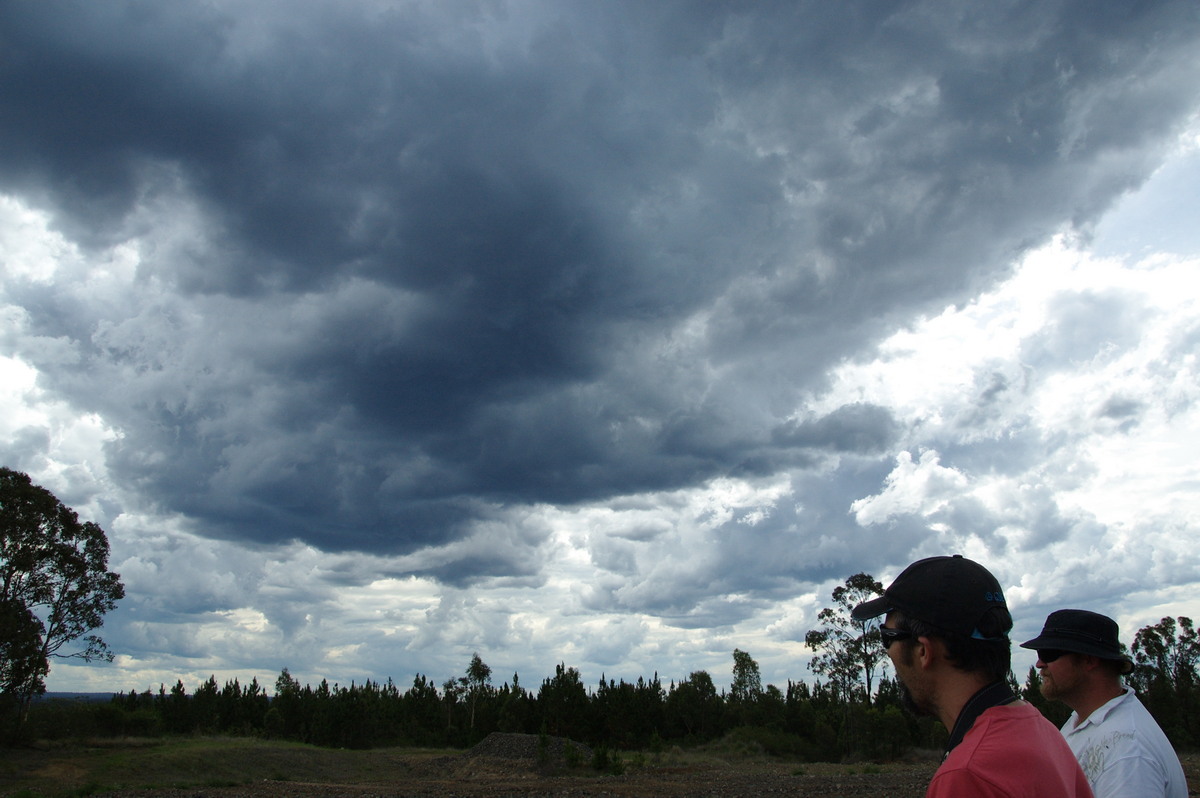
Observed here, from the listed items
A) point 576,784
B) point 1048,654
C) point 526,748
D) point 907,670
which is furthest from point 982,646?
point 526,748

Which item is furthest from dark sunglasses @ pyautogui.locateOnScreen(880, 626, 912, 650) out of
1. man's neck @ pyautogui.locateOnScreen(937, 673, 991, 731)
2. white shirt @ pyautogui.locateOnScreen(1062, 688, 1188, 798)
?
white shirt @ pyautogui.locateOnScreen(1062, 688, 1188, 798)

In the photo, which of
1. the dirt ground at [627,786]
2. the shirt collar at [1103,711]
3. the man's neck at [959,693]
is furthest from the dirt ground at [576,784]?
the man's neck at [959,693]

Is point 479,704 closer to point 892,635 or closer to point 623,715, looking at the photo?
point 623,715

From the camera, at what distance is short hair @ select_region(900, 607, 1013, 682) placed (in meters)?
2.42

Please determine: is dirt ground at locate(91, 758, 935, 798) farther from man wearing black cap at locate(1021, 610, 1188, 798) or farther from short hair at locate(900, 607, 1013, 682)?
short hair at locate(900, 607, 1013, 682)

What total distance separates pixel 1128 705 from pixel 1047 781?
228cm

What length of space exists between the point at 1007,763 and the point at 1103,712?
2.38 metres

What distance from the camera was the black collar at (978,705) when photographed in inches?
91.7

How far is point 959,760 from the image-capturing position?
7.09ft

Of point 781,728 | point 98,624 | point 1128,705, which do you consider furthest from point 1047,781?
point 781,728

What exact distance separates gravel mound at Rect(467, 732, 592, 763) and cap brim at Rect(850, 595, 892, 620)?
147 ft

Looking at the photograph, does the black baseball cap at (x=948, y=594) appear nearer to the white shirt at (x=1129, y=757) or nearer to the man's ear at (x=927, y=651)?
the man's ear at (x=927, y=651)

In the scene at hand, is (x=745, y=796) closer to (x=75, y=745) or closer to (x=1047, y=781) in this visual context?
(x=1047, y=781)

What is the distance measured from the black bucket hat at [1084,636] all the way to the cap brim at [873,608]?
6.79 feet
